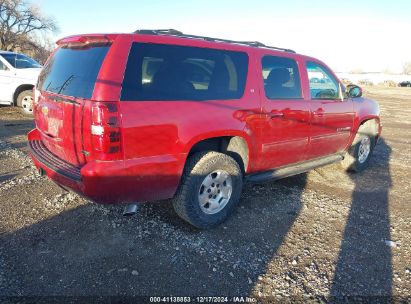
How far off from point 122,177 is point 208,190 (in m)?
1.10

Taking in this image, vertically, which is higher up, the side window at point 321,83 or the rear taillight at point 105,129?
the side window at point 321,83

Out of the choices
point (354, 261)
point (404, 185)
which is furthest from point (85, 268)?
point (404, 185)

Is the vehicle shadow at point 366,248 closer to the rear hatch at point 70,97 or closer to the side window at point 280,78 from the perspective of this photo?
the side window at point 280,78

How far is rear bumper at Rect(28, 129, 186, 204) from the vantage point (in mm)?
2798

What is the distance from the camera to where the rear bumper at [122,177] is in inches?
110

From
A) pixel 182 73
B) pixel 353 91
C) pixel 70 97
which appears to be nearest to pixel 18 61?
pixel 70 97

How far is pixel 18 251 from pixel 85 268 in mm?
728

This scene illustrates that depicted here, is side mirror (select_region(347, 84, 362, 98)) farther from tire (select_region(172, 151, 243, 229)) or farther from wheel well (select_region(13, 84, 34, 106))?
wheel well (select_region(13, 84, 34, 106))

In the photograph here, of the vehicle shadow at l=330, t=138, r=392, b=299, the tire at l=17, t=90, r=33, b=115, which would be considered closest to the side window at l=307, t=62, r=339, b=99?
the vehicle shadow at l=330, t=138, r=392, b=299

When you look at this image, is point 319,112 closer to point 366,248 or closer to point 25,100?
point 366,248

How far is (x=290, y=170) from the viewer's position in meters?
4.43

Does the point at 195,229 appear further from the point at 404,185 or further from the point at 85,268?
the point at 404,185

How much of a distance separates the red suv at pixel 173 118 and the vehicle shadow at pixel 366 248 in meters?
1.02

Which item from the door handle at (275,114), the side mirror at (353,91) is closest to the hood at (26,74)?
the door handle at (275,114)
